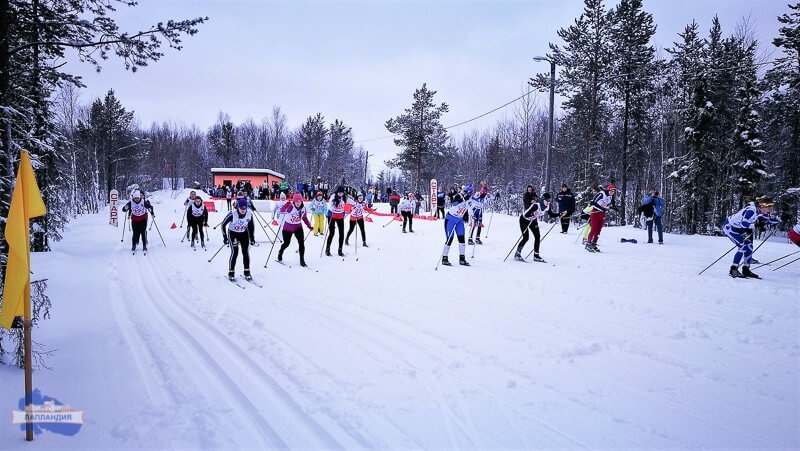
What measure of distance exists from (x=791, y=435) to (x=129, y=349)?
21.3 ft

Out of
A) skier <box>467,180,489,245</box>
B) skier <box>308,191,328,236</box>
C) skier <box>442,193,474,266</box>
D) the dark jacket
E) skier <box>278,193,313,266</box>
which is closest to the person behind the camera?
skier <box>442,193,474,266</box>

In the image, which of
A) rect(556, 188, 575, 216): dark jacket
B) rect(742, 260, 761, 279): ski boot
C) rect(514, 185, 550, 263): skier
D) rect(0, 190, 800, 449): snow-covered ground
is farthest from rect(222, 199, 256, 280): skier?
rect(556, 188, 575, 216): dark jacket

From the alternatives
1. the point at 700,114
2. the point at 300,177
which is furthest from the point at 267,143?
the point at 700,114

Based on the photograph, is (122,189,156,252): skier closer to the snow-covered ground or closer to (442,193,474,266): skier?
the snow-covered ground

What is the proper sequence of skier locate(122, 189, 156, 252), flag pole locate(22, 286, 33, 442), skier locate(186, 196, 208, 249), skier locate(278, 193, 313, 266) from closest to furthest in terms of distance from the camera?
flag pole locate(22, 286, 33, 442) → skier locate(278, 193, 313, 266) → skier locate(122, 189, 156, 252) → skier locate(186, 196, 208, 249)

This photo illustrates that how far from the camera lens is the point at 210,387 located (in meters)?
3.74

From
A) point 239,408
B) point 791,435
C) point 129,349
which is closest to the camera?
point 791,435

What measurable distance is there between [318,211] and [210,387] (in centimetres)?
1185

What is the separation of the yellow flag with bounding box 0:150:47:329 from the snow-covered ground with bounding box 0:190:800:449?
3.34 feet

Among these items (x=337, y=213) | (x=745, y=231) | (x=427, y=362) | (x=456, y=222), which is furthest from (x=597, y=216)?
(x=427, y=362)

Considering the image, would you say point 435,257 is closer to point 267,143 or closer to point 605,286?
point 605,286

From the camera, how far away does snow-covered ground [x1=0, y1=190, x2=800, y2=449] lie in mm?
3010

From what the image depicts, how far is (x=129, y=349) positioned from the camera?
4.75 m

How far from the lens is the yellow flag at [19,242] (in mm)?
3000
